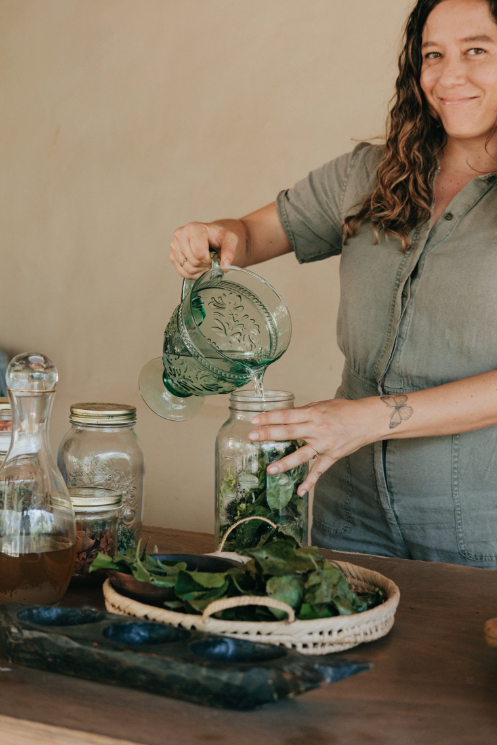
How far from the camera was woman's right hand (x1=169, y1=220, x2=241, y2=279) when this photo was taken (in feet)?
4.51

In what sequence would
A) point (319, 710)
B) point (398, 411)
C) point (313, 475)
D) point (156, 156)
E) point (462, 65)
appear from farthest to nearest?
point (156, 156), point (462, 65), point (398, 411), point (313, 475), point (319, 710)

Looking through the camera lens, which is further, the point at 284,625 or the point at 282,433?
the point at 282,433

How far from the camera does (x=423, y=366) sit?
1363mm

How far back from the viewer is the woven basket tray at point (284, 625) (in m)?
0.70

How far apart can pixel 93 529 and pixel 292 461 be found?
0.30 meters

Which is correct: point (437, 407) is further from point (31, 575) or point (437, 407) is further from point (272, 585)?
point (31, 575)

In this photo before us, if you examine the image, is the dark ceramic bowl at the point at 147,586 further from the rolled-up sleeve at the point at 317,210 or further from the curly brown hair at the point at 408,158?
the rolled-up sleeve at the point at 317,210

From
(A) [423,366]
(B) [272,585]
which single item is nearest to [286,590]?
(B) [272,585]

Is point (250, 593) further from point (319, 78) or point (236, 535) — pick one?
point (319, 78)

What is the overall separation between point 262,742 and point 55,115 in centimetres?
317

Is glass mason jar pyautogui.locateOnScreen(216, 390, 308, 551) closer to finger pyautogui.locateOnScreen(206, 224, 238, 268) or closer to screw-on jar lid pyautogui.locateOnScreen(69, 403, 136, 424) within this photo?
screw-on jar lid pyautogui.locateOnScreen(69, 403, 136, 424)

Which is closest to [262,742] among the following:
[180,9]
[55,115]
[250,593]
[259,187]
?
[250,593]

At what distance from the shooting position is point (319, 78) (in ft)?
8.46

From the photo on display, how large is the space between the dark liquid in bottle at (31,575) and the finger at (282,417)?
0.33m
